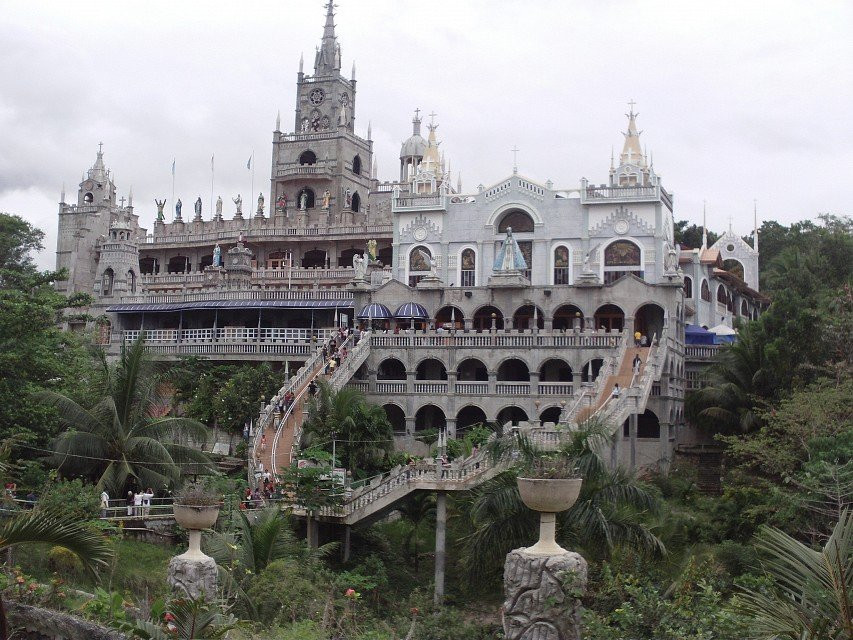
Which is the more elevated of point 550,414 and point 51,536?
point 550,414

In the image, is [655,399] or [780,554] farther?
[655,399]

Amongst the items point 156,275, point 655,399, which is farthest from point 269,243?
point 655,399

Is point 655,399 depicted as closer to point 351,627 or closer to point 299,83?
point 351,627

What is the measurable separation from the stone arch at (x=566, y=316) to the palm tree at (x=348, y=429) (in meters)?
14.0

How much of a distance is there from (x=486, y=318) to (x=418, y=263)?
7825 mm

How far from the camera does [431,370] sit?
49.2 metres

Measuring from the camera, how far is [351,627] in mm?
18703

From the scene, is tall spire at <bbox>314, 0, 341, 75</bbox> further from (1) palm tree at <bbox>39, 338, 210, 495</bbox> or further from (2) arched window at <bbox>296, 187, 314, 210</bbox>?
(1) palm tree at <bbox>39, 338, 210, 495</bbox>

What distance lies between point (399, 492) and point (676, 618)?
18168 mm

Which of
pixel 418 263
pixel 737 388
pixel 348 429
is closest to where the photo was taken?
pixel 348 429

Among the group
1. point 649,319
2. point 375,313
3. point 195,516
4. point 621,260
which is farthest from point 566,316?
point 195,516

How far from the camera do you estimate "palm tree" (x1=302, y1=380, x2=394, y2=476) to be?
37.5 m

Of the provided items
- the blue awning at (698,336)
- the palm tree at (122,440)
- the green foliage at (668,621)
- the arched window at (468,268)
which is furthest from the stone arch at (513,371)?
the green foliage at (668,621)

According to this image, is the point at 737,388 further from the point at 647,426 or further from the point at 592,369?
the point at 592,369
